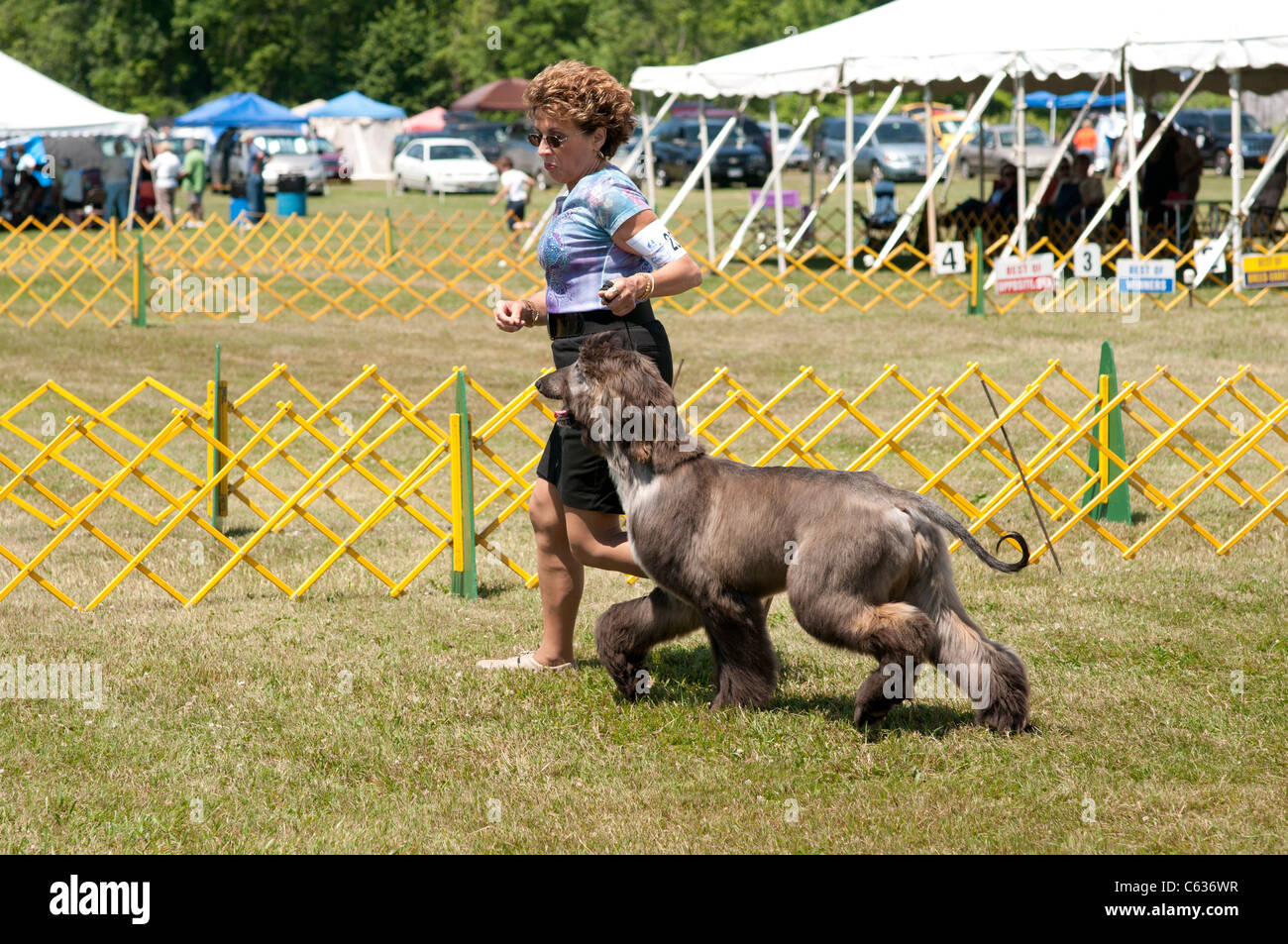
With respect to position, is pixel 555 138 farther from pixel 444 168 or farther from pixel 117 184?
pixel 444 168

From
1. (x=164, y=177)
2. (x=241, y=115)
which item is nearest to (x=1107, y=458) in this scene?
(x=164, y=177)

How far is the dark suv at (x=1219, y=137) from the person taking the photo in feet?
115

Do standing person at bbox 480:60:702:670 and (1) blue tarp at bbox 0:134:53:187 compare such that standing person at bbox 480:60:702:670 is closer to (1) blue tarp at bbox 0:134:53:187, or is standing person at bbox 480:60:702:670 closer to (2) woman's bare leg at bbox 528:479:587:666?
(2) woman's bare leg at bbox 528:479:587:666

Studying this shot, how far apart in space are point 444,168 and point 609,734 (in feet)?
100

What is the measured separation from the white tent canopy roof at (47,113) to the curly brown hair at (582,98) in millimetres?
18126

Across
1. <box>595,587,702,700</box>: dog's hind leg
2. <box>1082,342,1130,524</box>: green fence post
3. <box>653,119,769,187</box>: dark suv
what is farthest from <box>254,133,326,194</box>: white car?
<box>595,587,702,700</box>: dog's hind leg

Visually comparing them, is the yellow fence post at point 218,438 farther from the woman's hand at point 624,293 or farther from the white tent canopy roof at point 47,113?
the white tent canopy roof at point 47,113

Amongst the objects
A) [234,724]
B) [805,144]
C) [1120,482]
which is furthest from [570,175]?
[805,144]

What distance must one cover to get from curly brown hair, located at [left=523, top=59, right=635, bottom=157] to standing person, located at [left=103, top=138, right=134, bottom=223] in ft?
71.1

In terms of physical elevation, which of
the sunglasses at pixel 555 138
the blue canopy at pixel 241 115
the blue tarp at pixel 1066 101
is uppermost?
the blue tarp at pixel 1066 101

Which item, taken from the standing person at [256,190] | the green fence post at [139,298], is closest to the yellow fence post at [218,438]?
the green fence post at [139,298]

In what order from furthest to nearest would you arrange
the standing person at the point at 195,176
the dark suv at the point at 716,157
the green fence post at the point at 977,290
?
the dark suv at the point at 716,157, the standing person at the point at 195,176, the green fence post at the point at 977,290

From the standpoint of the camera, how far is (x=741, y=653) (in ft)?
14.9

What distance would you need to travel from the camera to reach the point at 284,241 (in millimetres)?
21969
